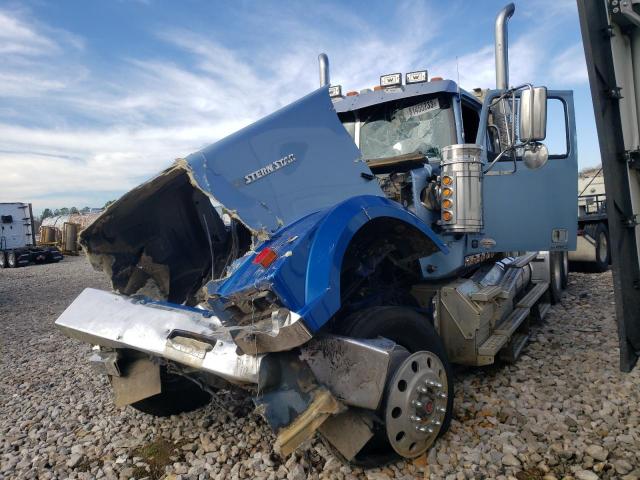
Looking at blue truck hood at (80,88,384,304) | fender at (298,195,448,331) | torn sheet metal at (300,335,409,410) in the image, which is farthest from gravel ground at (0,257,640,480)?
fender at (298,195,448,331)

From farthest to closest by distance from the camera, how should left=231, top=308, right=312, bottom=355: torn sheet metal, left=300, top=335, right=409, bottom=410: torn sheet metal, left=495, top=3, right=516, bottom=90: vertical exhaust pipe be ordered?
left=495, top=3, right=516, bottom=90: vertical exhaust pipe, left=300, top=335, right=409, bottom=410: torn sheet metal, left=231, top=308, right=312, bottom=355: torn sheet metal

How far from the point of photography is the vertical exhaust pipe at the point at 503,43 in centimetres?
479

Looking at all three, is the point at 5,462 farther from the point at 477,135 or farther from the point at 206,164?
the point at 477,135

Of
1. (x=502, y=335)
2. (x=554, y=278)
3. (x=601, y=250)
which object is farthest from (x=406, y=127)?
(x=601, y=250)

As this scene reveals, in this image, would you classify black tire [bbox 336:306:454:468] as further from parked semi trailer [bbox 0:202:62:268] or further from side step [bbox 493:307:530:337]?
parked semi trailer [bbox 0:202:62:268]

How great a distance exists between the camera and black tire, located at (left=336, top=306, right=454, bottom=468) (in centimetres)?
249

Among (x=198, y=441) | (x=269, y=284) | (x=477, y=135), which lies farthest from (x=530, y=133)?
(x=198, y=441)

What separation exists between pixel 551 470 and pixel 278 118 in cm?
260

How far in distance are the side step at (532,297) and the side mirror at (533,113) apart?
2170 mm

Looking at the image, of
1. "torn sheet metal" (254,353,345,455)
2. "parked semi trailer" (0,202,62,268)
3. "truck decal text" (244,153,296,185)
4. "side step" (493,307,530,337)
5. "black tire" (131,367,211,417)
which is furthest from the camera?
"parked semi trailer" (0,202,62,268)

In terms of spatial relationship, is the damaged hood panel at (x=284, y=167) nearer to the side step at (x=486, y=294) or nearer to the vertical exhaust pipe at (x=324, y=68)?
the side step at (x=486, y=294)

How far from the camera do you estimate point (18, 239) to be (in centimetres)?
2359

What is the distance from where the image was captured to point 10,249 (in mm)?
23078

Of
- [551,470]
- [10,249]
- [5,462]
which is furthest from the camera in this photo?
[10,249]
